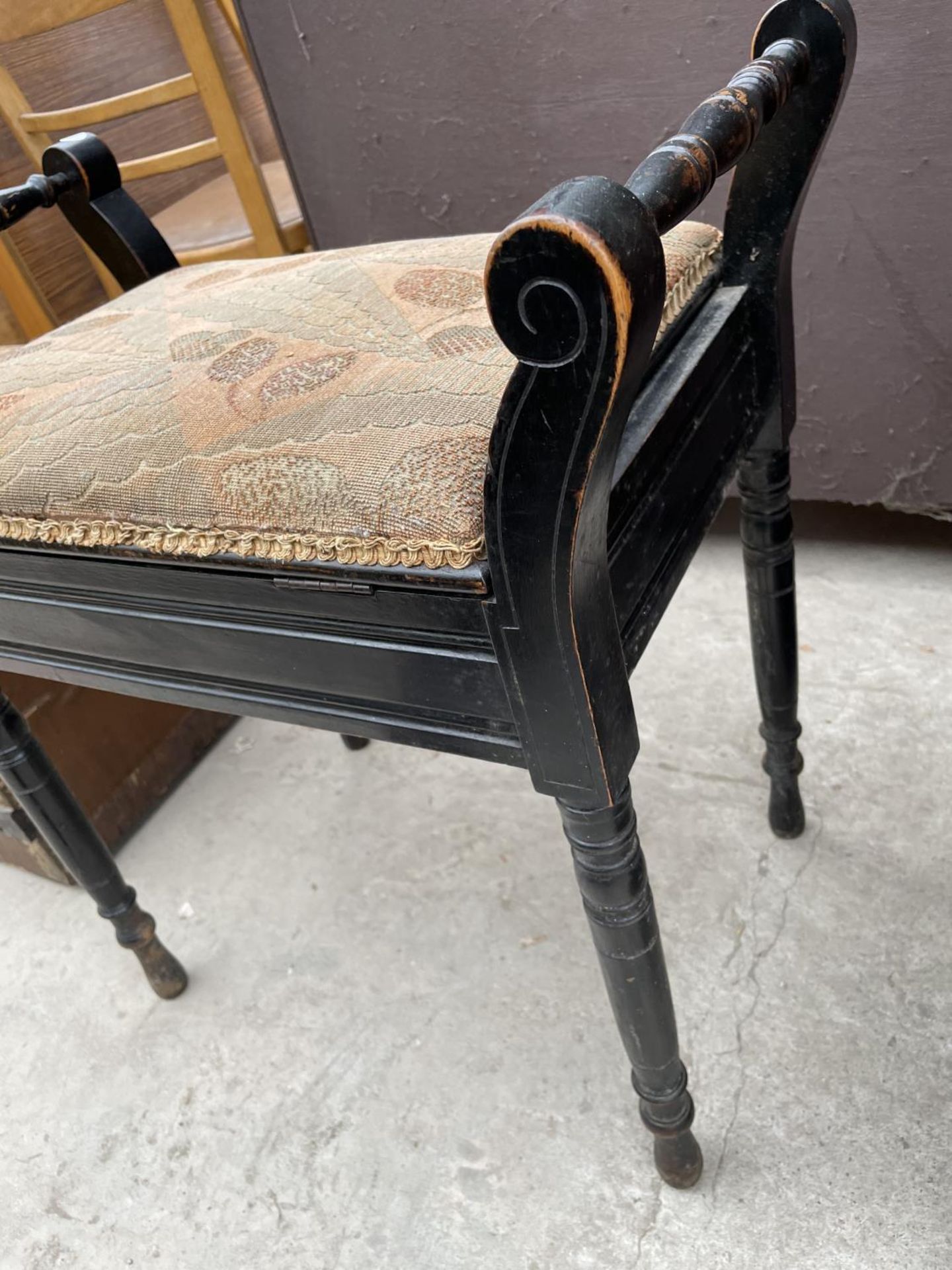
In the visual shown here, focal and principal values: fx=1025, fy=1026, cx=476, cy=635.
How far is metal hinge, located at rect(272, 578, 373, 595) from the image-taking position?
0.55 m

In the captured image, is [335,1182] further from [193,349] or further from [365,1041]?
[193,349]

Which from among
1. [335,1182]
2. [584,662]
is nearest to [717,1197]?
[335,1182]

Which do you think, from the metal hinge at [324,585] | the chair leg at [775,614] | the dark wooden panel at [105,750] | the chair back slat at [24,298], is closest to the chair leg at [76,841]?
the dark wooden panel at [105,750]

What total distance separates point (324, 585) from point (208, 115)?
3.53 feet

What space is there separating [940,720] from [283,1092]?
794 mm

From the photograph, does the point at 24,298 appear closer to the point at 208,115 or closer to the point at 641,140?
the point at 208,115

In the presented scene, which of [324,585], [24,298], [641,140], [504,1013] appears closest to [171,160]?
[24,298]

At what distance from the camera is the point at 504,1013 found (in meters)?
0.97

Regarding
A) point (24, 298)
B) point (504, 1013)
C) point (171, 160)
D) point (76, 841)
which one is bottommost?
point (504, 1013)

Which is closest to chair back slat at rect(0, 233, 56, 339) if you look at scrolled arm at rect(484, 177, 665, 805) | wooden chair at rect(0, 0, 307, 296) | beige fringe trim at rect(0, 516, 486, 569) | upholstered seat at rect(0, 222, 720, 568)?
wooden chair at rect(0, 0, 307, 296)

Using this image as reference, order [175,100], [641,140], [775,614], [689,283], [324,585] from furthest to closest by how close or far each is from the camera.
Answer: [175,100] → [641,140] → [775,614] → [689,283] → [324,585]

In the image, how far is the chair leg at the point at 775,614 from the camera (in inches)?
34.1

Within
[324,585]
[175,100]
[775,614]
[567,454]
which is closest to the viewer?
[567,454]

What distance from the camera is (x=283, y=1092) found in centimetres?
95
